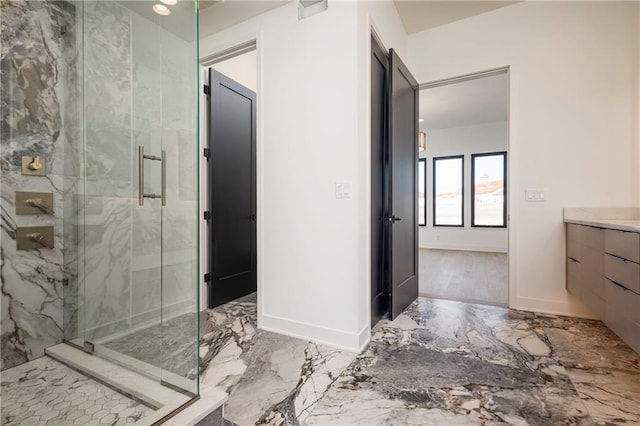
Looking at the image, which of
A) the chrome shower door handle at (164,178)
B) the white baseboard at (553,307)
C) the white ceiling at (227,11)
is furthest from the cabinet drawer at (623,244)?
the white ceiling at (227,11)

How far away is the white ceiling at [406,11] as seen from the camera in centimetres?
249

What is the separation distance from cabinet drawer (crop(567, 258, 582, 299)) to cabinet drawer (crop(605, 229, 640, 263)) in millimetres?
518

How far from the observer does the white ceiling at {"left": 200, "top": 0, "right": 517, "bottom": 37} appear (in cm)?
249

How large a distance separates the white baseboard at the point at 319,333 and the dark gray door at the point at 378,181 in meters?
0.38

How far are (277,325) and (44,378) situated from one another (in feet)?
4.59

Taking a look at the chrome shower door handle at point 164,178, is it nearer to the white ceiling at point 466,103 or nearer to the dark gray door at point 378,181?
the dark gray door at point 378,181

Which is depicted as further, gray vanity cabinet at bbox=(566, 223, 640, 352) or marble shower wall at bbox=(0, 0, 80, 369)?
marble shower wall at bbox=(0, 0, 80, 369)

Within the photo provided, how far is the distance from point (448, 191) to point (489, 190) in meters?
0.83

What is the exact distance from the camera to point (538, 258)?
9.20 feet

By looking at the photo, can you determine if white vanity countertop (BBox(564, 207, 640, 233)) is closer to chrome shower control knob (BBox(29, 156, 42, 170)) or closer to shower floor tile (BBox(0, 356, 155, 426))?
shower floor tile (BBox(0, 356, 155, 426))

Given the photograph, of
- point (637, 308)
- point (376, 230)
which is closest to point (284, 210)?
point (376, 230)

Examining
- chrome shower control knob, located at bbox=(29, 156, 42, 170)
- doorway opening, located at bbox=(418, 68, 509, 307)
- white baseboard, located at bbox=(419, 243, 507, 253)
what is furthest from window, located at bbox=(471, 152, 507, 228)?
chrome shower control knob, located at bbox=(29, 156, 42, 170)

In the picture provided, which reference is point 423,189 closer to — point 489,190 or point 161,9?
point 489,190

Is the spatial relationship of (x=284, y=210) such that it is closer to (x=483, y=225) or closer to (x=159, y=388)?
(x=159, y=388)
